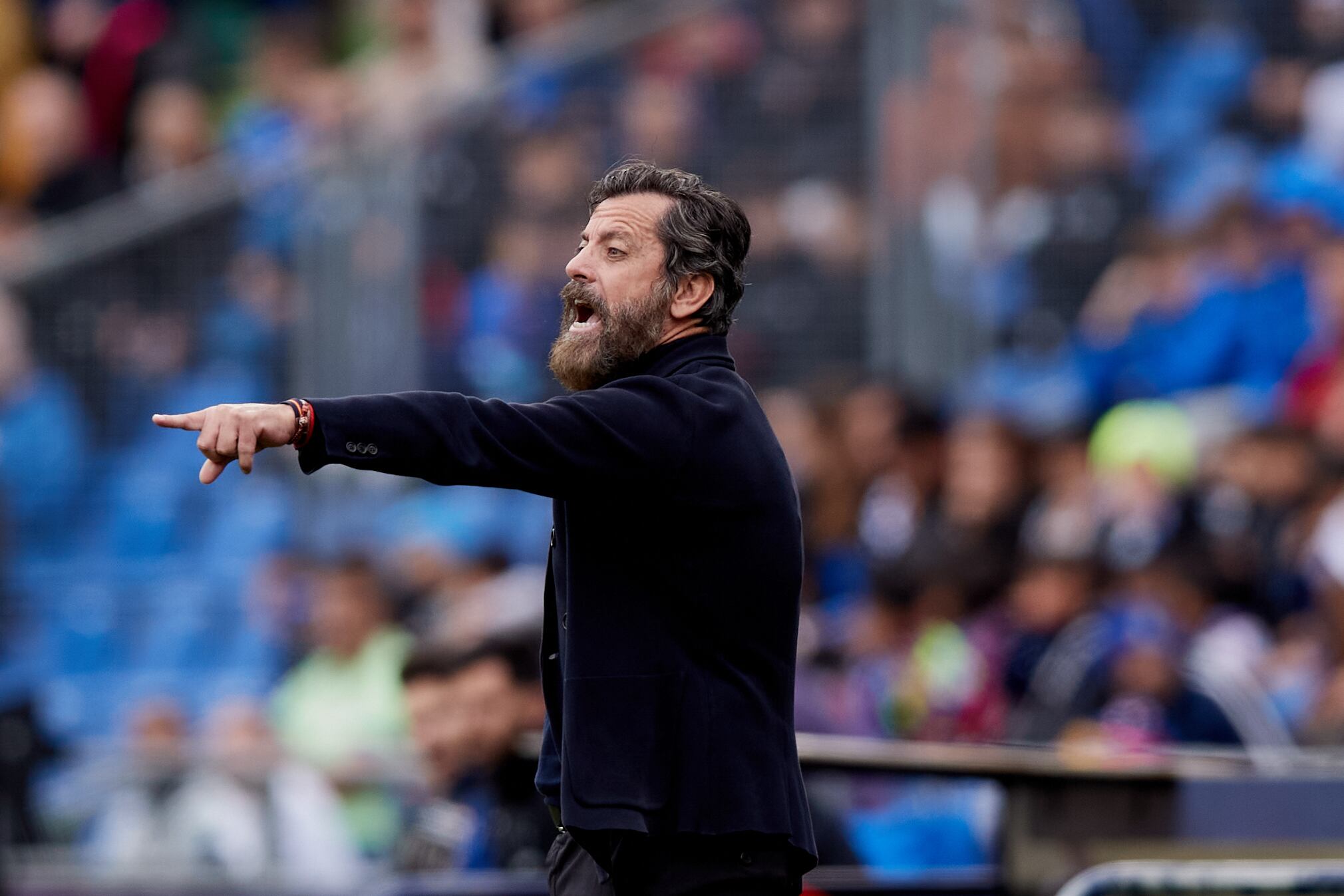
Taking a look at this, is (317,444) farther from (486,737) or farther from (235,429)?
(486,737)

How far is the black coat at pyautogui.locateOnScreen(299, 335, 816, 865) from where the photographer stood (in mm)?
3469

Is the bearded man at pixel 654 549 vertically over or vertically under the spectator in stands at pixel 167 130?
under

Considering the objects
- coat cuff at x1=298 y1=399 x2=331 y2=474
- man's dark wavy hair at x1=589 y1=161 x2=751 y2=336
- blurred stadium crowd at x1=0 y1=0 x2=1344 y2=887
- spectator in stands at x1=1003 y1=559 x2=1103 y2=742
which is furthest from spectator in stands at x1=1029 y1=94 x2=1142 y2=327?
coat cuff at x1=298 y1=399 x2=331 y2=474

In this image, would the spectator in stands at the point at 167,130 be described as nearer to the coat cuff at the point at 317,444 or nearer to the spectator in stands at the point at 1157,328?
the spectator in stands at the point at 1157,328


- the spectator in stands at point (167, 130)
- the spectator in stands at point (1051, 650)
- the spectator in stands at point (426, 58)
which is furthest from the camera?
the spectator in stands at point (167, 130)

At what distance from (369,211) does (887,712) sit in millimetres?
4324

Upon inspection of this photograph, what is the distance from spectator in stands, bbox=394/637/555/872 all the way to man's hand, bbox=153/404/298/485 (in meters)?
2.80

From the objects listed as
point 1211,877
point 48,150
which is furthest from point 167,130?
point 1211,877

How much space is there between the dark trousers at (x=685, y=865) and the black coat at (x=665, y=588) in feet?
0.14

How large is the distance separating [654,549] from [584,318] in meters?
0.49

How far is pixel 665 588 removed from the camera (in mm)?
3631

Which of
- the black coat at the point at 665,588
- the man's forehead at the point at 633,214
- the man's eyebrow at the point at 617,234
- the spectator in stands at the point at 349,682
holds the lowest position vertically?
the spectator in stands at the point at 349,682

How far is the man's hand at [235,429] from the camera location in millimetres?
3156

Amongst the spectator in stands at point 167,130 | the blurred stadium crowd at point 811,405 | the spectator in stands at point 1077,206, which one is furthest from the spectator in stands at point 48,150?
the spectator in stands at point 1077,206
